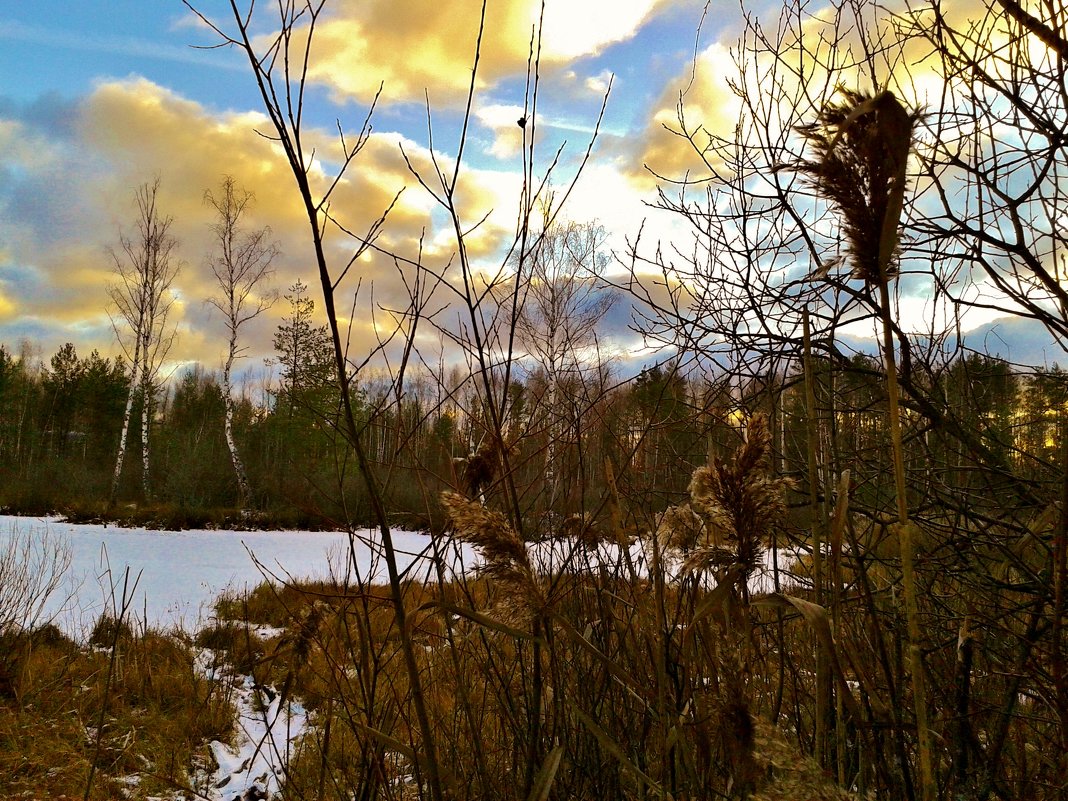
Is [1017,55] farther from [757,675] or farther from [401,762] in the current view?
[401,762]

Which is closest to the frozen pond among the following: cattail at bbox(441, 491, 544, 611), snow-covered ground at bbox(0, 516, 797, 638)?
snow-covered ground at bbox(0, 516, 797, 638)

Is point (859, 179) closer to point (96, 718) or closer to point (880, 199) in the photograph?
point (880, 199)

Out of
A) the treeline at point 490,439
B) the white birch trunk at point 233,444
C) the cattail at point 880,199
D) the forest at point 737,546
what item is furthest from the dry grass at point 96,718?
the white birch trunk at point 233,444

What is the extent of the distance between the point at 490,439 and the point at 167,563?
43.7ft

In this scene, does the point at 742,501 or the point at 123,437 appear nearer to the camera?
the point at 742,501

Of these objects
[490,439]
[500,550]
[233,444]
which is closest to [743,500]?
[500,550]

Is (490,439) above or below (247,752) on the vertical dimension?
above

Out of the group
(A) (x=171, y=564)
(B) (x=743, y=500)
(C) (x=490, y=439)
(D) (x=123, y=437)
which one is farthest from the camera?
(D) (x=123, y=437)

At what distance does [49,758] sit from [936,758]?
17.6 ft

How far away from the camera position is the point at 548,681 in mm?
1928

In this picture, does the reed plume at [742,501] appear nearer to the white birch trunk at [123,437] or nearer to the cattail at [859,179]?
the cattail at [859,179]

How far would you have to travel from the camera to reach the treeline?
1.71 meters

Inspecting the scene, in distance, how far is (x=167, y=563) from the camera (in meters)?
12.1

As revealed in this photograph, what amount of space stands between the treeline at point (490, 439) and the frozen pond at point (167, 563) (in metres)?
1.50
